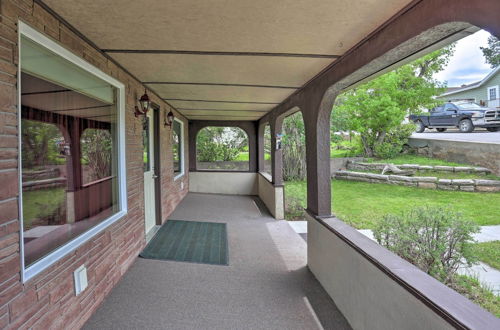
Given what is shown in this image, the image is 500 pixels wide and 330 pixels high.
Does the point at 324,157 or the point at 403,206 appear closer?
the point at 324,157

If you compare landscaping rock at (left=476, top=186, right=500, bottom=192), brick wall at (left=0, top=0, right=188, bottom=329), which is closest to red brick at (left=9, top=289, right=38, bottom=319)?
brick wall at (left=0, top=0, right=188, bottom=329)

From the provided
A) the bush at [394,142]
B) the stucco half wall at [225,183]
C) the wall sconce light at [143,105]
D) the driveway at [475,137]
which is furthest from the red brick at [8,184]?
the bush at [394,142]

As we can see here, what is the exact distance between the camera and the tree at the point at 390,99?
1011 centimetres

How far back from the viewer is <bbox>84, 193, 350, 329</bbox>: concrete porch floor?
2223mm

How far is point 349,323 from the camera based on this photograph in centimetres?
221

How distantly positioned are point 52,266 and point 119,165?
1.35 metres

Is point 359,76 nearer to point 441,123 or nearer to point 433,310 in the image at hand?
point 433,310

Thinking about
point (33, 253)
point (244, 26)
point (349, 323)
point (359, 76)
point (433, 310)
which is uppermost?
point (244, 26)

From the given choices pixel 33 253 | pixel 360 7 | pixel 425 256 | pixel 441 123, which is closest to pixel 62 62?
pixel 33 253

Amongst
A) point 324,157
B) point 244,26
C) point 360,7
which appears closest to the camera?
point 360,7

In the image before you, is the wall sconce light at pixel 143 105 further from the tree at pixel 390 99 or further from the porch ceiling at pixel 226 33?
the tree at pixel 390 99

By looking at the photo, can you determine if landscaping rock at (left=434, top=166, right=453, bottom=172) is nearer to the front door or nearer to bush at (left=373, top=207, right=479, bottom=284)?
bush at (left=373, top=207, right=479, bottom=284)

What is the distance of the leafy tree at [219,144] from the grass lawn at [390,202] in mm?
3218

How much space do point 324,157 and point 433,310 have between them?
6.26 feet
